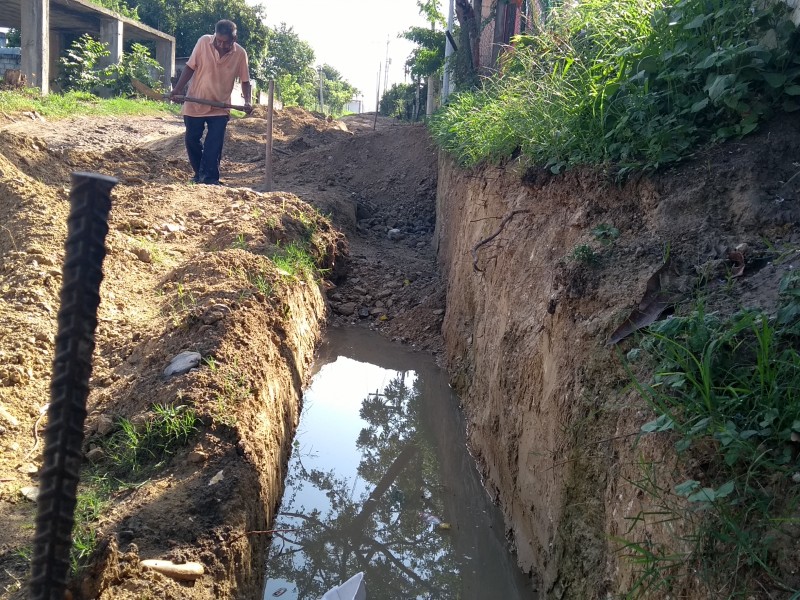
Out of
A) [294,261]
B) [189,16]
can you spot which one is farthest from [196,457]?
[189,16]

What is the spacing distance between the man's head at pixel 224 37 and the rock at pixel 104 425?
5273 mm

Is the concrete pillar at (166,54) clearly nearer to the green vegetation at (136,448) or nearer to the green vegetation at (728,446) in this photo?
the green vegetation at (136,448)

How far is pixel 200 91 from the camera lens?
7.51 meters

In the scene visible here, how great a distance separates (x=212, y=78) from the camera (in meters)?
7.50

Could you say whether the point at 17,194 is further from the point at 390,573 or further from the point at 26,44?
the point at 26,44

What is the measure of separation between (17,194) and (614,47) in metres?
4.19

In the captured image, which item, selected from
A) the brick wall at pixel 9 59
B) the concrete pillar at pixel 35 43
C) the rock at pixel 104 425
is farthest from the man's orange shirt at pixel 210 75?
the brick wall at pixel 9 59

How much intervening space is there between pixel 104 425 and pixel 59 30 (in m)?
20.4

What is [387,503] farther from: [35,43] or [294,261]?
[35,43]

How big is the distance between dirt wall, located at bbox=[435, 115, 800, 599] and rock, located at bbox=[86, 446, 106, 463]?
192 cm

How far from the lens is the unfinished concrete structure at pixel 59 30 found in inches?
540

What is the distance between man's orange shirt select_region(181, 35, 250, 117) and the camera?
7.49 meters

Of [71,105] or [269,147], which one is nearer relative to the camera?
[269,147]

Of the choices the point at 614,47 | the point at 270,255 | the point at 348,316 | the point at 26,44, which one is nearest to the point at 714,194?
the point at 614,47
